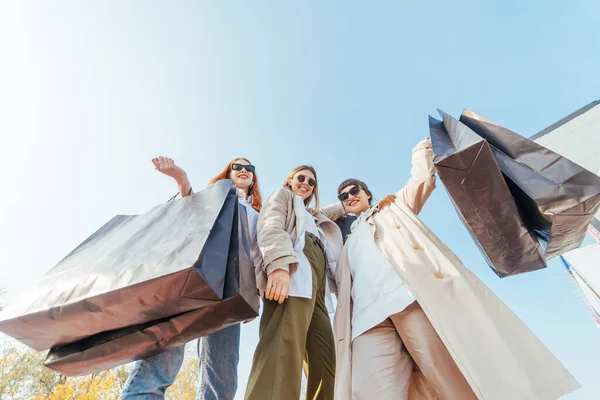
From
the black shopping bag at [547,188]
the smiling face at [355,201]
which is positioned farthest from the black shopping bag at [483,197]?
the smiling face at [355,201]

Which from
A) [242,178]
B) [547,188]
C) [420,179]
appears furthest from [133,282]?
[547,188]

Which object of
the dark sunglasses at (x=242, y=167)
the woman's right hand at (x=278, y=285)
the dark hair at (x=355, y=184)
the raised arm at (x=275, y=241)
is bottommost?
the woman's right hand at (x=278, y=285)

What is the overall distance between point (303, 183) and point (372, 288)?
1375 mm

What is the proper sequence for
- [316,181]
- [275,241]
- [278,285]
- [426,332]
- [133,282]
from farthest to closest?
[316,181], [275,241], [278,285], [426,332], [133,282]

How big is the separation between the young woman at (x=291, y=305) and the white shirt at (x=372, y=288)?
0.29 metres

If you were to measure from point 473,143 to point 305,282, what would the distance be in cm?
128

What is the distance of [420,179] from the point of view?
224cm

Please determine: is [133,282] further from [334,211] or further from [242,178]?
[334,211]

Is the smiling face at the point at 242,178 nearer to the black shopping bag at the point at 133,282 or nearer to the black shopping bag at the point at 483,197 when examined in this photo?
the black shopping bag at the point at 133,282

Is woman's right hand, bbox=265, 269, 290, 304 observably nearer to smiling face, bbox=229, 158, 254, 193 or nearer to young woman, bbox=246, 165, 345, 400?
young woman, bbox=246, 165, 345, 400

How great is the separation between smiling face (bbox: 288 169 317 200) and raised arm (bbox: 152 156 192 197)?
3.61 ft

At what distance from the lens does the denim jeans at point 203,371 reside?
5.86 feet

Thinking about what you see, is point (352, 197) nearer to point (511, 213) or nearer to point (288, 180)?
point (288, 180)

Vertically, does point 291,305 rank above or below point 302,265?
below
